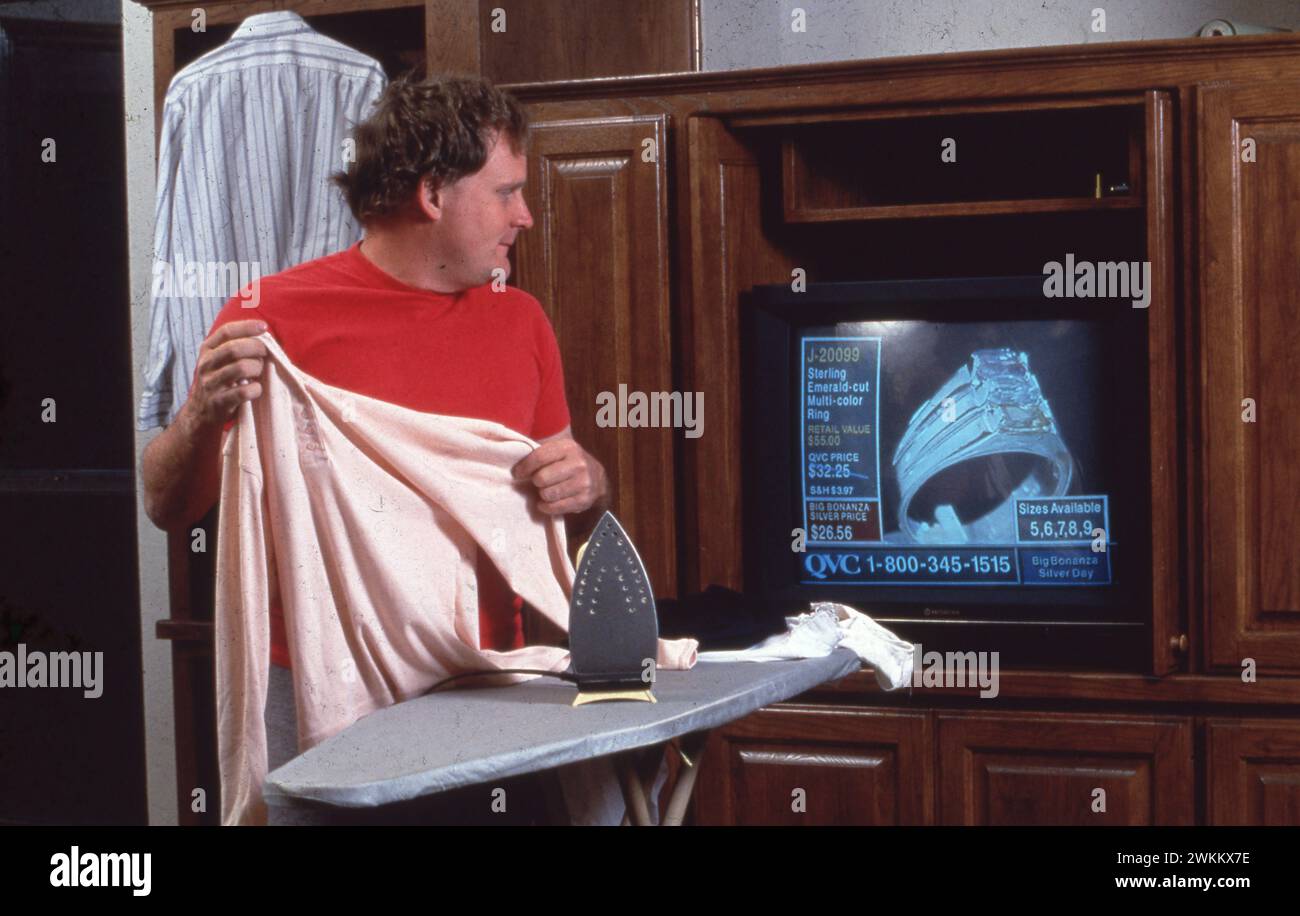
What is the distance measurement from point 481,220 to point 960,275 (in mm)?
1288

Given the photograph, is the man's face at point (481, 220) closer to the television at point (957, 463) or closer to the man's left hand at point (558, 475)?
the man's left hand at point (558, 475)

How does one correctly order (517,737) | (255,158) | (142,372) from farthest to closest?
(142,372), (255,158), (517,737)

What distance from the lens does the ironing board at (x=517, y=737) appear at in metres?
1.30

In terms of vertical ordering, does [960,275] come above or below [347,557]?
above

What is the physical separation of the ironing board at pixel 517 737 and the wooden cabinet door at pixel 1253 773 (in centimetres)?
108

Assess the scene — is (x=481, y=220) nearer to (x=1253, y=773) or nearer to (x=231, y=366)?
(x=231, y=366)

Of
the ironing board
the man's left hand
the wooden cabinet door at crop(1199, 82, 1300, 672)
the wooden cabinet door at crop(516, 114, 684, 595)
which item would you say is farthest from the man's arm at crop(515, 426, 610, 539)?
the wooden cabinet door at crop(1199, 82, 1300, 672)

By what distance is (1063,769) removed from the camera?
264 centimetres

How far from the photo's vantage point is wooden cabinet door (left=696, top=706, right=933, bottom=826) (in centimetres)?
271

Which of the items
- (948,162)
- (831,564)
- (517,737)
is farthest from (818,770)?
A: (517,737)

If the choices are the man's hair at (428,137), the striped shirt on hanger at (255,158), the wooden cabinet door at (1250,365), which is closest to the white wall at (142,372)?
the striped shirt on hanger at (255,158)

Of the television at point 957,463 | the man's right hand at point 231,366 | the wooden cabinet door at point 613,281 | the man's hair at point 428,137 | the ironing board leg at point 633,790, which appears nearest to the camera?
the ironing board leg at point 633,790
